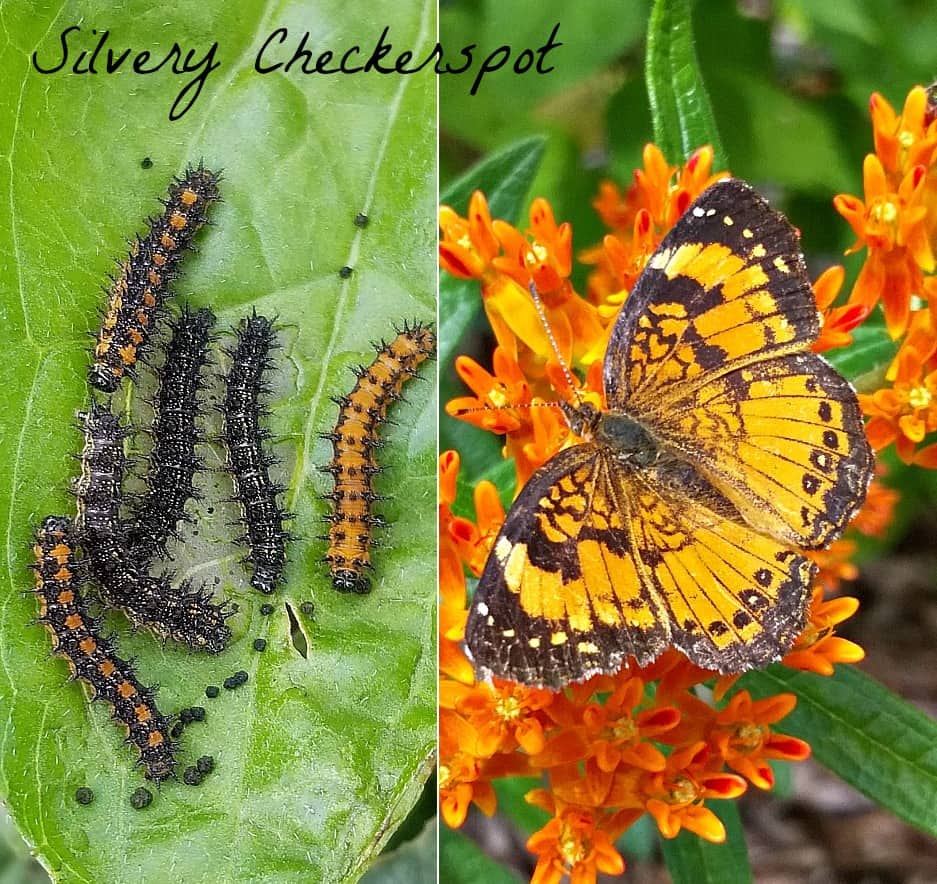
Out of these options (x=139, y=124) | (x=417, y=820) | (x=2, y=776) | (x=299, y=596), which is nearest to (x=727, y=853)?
(x=417, y=820)

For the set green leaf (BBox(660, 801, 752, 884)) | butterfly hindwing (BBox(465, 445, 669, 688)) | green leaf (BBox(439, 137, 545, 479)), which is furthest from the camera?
green leaf (BBox(439, 137, 545, 479))

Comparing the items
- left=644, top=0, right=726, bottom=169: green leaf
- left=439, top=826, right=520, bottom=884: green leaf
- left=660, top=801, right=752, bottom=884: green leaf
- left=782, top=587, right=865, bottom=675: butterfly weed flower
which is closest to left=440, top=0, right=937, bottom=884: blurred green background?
left=439, top=826, right=520, bottom=884: green leaf

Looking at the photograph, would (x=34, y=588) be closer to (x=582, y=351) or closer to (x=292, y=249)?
(x=292, y=249)

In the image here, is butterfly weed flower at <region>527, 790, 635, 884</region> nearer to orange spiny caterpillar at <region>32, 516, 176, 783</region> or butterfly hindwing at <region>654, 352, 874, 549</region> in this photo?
butterfly hindwing at <region>654, 352, 874, 549</region>

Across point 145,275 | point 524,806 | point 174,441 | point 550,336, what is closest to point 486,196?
point 550,336

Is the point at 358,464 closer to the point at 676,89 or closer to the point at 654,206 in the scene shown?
the point at 654,206
